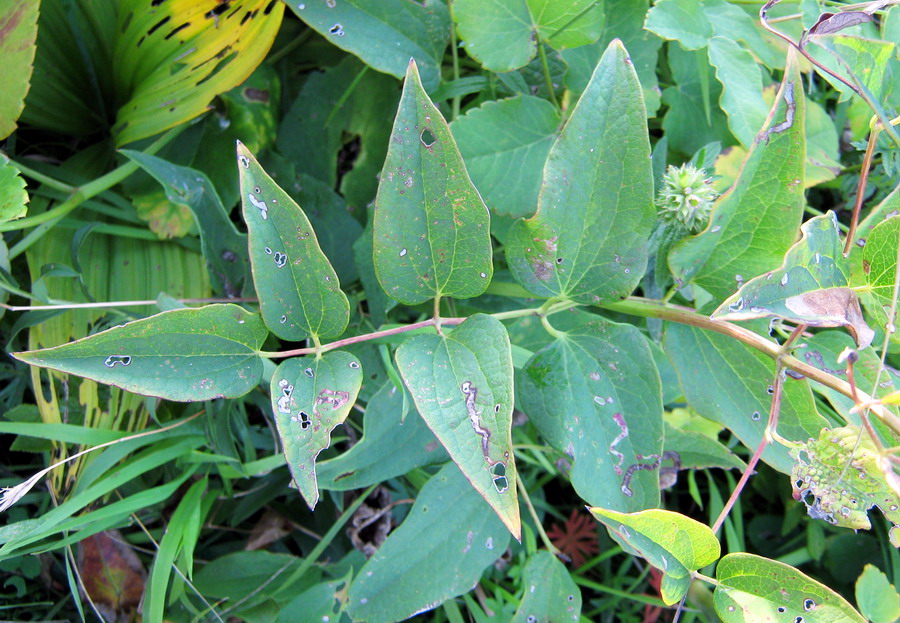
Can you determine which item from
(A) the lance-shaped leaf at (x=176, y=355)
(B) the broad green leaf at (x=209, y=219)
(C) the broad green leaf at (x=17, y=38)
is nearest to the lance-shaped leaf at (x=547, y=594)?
(A) the lance-shaped leaf at (x=176, y=355)

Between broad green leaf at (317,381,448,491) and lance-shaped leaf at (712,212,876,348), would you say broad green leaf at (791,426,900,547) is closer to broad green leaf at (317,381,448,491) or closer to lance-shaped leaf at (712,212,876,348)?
lance-shaped leaf at (712,212,876,348)

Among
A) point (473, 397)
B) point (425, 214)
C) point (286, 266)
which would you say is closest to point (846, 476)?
point (473, 397)

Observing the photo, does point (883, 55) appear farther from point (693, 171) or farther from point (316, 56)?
point (316, 56)

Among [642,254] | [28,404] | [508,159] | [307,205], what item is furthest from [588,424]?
[28,404]

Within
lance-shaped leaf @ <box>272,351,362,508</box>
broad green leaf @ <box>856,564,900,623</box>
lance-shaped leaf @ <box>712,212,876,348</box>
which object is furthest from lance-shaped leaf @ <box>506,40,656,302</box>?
broad green leaf @ <box>856,564,900,623</box>

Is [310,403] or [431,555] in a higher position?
[310,403]

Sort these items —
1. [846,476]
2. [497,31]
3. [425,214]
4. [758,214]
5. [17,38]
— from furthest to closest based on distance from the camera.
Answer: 1. [497,31]
2. [17,38]
3. [758,214]
4. [425,214]
5. [846,476]

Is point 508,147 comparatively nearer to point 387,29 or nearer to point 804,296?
point 387,29

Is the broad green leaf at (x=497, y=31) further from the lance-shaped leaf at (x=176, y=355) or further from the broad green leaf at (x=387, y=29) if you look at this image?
the lance-shaped leaf at (x=176, y=355)
